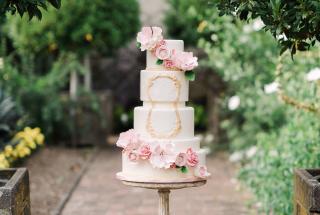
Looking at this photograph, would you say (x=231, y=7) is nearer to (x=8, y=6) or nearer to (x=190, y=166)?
(x=190, y=166)

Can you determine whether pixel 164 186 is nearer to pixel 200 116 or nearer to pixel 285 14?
pixel 285 14

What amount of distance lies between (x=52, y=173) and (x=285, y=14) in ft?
21.0

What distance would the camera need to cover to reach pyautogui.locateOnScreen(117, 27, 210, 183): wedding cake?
5.17m

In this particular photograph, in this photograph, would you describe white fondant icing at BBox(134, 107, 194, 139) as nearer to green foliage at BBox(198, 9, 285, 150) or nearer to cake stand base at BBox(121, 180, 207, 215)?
cake stand base at BBox(121, 180, 207, 215)

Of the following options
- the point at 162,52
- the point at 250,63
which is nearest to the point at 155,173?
the point at 162,52

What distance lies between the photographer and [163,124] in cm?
525

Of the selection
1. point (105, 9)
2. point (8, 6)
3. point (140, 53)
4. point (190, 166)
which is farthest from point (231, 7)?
point (140, 53)

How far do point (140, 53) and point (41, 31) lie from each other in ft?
13.4

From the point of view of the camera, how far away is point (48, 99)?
1241 centimetres

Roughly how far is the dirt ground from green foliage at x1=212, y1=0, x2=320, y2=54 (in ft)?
12.4

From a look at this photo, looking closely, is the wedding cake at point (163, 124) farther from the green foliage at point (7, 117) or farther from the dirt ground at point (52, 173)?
the green foliage at point (7, 117)

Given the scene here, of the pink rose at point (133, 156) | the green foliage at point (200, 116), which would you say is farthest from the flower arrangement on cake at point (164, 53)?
the green foliage at point (200, 116)

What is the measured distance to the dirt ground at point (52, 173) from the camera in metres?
8.77

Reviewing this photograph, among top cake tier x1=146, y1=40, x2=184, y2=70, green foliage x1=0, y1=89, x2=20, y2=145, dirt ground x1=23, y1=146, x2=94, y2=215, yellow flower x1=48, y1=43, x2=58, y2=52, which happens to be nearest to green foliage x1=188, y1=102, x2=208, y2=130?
dirt ground x1=23, y1=146, x2=94, y2=215
